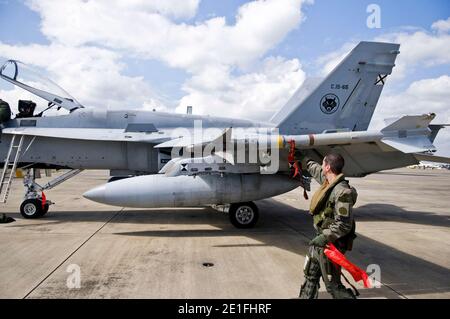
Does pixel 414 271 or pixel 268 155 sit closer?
pixel 414 271

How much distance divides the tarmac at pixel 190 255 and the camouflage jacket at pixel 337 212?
1.38 metres

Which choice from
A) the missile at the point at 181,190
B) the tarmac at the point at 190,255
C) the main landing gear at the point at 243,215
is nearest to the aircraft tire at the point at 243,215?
the main landing gear at the point at 243,215

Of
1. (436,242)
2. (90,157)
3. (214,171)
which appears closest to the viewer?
(436,242)

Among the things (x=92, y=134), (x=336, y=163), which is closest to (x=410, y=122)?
(x=336, y=163)

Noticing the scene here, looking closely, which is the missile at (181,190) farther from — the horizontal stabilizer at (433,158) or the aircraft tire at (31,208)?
the horizontal stabilizer at (433,158)

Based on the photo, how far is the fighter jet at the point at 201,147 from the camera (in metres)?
7.27

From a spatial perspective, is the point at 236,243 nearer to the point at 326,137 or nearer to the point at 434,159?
the point at 326,137

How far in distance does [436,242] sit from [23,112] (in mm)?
11052

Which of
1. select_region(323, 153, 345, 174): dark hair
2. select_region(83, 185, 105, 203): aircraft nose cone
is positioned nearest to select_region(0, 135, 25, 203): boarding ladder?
select_region(83, 185, 105, 203): aircraft nose cone

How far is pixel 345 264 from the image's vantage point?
2.78 m

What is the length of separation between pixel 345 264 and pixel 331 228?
14.3 inches

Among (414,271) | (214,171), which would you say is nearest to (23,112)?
(214,171)
